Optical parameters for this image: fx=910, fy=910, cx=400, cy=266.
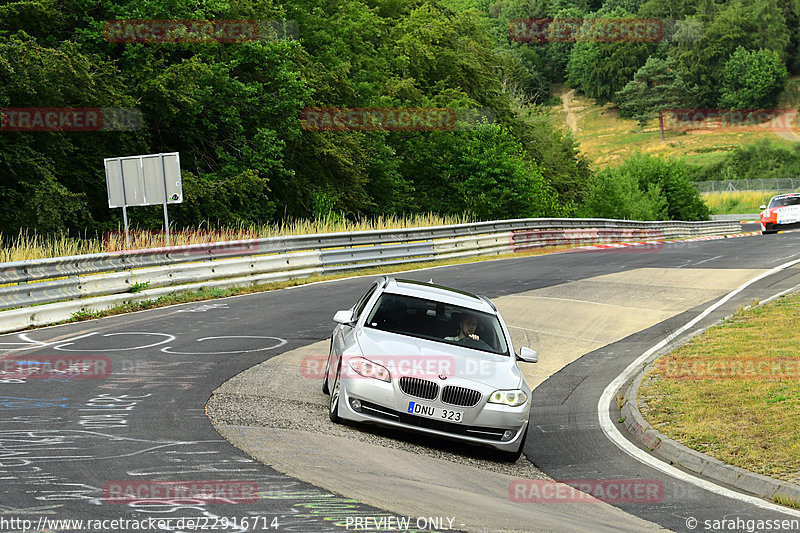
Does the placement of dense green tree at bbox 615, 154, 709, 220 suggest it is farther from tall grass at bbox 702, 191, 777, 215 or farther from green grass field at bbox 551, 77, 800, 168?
green grass field at bbox 551, 77, 800, 168

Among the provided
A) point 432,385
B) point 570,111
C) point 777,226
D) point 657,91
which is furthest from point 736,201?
point 432,385

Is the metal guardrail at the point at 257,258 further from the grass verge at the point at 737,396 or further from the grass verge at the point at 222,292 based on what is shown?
the grass verge at the point at 737,396

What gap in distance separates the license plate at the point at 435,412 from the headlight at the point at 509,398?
15.3 inches

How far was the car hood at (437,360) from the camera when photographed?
8.97 metres

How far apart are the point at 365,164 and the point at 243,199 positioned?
455 inches

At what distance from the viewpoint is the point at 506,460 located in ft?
29.8

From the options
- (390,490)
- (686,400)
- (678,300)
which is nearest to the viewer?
(390,490)

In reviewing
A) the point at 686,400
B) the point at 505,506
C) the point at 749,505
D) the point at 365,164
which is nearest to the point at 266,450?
the point at 505,506

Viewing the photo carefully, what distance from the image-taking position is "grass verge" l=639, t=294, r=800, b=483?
8.68 meters

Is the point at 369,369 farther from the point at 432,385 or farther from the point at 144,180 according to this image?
the point at 144,180

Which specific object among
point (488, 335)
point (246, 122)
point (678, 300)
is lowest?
point (678, 300)

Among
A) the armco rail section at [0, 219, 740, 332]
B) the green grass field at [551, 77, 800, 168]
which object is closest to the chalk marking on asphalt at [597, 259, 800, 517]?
the armco rail section at [0, 219, 740, 332]

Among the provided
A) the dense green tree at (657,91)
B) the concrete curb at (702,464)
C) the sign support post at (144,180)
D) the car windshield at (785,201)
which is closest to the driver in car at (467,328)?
the concrete curb at (702,464)

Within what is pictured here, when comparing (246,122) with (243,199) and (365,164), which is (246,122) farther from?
(365,164)
